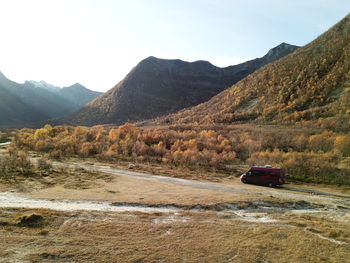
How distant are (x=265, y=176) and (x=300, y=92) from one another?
164ft

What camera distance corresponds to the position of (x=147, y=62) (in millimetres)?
153625

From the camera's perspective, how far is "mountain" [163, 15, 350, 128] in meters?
55.5

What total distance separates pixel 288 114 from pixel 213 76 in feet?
356

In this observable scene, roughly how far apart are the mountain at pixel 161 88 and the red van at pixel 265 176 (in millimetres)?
85730

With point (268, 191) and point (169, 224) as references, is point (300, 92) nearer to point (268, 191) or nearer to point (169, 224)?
Result: point (268, 191)

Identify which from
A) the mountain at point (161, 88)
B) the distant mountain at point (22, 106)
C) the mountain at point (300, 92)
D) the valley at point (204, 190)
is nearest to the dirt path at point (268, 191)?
the valley at point (204, 190)

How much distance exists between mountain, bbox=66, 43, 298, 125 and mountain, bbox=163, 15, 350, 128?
34038mm

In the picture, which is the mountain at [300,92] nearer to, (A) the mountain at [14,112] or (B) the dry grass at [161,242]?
(B) the dry grass at [161,242]

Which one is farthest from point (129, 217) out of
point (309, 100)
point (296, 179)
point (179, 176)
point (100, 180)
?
point (309, 100)

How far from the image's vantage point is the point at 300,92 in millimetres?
65438

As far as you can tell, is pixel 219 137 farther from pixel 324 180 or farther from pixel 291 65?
pixel 291 65

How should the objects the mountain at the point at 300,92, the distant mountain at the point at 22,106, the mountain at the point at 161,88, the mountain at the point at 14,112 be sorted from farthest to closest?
the distant mountain at the point at 22,106, the mountain at the point at 14,112, the mountain at the point at 161,88, the mountain at the point at 300,92

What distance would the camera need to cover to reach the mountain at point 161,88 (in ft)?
378

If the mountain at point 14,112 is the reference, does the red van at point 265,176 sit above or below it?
below
